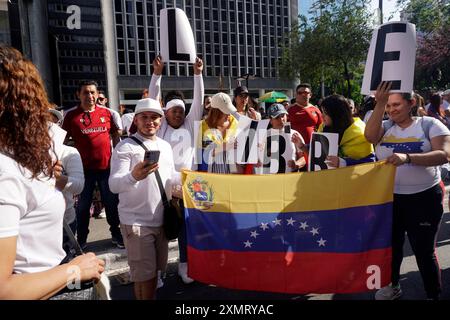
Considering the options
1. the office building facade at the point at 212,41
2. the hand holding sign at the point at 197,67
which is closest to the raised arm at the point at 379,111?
the hand holding sign at the point at 197,67

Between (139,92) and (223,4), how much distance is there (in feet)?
60.3

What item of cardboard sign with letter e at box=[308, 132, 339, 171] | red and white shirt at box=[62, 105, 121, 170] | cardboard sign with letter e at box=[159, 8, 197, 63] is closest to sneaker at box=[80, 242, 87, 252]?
red and white shirt at box=[62, 105, 121, 170]

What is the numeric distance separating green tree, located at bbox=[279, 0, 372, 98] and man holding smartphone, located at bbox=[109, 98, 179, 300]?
21.3 metres

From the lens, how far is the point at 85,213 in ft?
15.9

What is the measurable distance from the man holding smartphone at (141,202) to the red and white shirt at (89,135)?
2.06 meters

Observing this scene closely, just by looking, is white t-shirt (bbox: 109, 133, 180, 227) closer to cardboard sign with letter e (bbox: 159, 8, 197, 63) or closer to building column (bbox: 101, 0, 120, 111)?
cardboard sign with letter e (bbox: 159, 8, 197, 63)

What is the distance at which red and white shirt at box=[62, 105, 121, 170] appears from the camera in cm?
489

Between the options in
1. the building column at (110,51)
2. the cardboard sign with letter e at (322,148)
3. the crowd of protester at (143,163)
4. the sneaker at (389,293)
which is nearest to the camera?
the crowd of protester at (143,163)

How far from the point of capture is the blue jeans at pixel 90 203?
4863 millimetres

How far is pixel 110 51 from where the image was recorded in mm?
50250

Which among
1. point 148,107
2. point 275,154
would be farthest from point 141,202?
point 275,154

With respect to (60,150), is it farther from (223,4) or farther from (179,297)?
(223,4)

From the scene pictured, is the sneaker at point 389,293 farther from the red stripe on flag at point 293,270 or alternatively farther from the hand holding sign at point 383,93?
the hand holding sign at point 383,93

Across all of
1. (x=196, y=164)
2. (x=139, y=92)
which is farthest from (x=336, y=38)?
(x=139, y=92)
